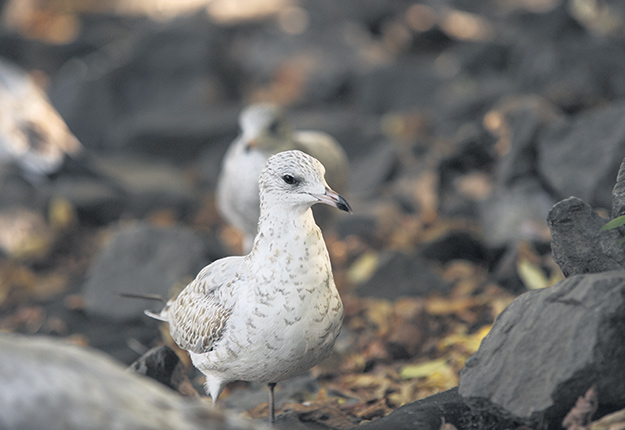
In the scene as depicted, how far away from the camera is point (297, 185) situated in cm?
370

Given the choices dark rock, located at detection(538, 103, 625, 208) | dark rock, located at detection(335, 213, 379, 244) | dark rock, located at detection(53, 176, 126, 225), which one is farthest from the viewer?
dark rock, located at detection(53, 176, 126, 225)

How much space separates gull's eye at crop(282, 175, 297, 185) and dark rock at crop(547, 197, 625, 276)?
129 centimetres

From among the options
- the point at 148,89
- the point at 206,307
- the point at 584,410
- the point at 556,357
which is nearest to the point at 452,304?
the point at 206,307

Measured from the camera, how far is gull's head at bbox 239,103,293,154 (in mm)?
6609

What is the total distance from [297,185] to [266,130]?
3.06m

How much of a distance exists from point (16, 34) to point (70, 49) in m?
1.16

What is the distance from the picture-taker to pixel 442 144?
10.8 metres

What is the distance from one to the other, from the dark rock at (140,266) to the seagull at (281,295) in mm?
2973

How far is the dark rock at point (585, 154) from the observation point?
6.06 m

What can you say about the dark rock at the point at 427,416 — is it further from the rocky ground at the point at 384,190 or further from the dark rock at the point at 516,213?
the dark rock at the point at 516,213

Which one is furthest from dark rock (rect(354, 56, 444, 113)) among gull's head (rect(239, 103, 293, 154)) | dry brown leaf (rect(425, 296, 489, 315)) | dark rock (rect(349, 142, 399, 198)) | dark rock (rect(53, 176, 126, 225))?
dry brown leaf (rect(425, 296, 489, 315))

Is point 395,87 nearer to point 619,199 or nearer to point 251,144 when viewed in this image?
point 251,144

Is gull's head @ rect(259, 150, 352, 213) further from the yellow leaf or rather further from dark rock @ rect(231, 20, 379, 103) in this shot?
dark rock @ rect(231, 20, 379, 103)

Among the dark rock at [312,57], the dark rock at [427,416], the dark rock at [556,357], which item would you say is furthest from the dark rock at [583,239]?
the dark rock at [312,57]
